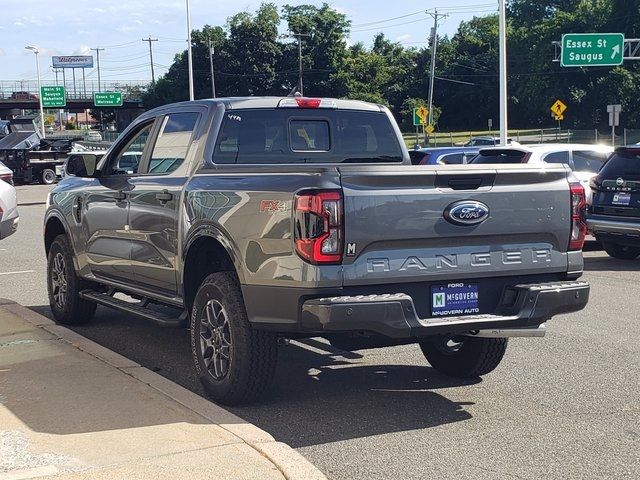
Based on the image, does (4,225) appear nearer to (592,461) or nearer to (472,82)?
(592,461)

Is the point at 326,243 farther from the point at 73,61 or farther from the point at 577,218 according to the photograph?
the point at 73,61

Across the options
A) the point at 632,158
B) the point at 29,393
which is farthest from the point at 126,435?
the point at 632,158

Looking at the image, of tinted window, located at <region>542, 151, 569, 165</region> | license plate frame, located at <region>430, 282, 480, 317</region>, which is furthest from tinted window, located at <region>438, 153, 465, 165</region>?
license plate frame, located at <region>430, 282, 480, 317</region>

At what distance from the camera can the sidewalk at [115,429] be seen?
15.3 ft

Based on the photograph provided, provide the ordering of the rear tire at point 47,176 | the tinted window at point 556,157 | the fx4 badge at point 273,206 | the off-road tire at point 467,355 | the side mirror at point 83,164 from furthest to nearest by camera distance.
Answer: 1. the rear tire at point 47,176
2. the tinted window at point 556,157
3. the side mirror at point 83,164
4. the off-road tire at point 467,355
5. the fx4 badge at point 273,206

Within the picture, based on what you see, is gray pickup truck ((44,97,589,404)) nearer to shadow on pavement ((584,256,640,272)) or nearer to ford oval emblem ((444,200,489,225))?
ford oval emblem ((444,200,489,225))

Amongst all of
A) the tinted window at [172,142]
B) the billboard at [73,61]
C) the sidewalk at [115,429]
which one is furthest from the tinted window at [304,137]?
the billboard at [73,61]

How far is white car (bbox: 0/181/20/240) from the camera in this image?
11.4 meters

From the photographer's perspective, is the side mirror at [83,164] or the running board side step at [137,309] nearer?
the running board side step at [137,309]

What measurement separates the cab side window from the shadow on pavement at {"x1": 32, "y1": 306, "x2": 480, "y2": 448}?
154 cm

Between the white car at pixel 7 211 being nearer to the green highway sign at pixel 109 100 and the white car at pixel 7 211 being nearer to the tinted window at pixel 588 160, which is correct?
the tinted window at pixel 588 160

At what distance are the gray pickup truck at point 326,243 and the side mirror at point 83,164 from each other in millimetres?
840

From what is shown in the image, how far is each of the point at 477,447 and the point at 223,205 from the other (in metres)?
2.18

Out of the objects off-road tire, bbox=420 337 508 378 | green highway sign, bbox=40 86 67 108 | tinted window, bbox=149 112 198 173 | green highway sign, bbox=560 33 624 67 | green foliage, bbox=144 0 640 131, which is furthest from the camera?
green highway sign, bbox=40 86 67 108
